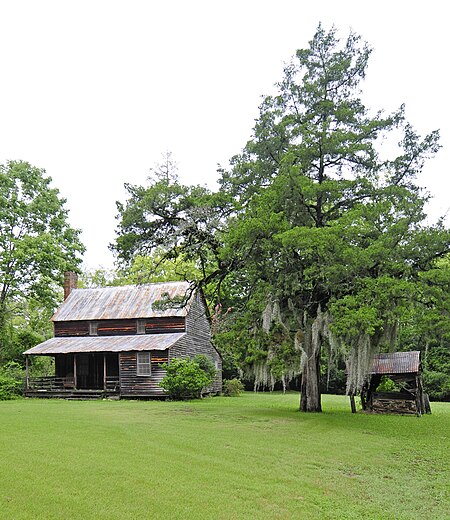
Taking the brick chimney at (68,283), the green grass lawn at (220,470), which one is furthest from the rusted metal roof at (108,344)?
the green grass lawn at (220,470)

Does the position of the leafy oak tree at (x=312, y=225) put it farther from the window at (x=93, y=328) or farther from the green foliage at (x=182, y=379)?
the window at (x=93, y=328)

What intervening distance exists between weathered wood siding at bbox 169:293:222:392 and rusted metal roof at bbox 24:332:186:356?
696 millimetres

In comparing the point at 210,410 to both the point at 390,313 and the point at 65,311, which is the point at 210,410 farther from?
the point at 65,311

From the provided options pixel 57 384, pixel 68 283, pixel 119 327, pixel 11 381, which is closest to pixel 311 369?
pixel 119 327

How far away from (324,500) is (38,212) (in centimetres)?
3334

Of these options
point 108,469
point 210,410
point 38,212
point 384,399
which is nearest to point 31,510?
point 108,469

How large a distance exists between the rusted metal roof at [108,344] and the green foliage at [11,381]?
1.78 metres

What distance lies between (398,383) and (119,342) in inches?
634

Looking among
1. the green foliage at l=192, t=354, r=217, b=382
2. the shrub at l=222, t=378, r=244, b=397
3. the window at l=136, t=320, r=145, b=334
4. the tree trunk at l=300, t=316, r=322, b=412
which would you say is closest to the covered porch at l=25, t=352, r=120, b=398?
the window at l=136, t=320, r=145, b=334

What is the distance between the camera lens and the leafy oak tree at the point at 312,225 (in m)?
15.2

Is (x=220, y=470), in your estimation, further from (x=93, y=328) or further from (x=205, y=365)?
(x=93, y=328)

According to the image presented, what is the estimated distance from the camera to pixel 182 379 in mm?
25656

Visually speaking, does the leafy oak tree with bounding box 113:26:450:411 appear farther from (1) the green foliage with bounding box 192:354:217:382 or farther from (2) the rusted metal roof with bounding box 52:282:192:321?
(2) the rusted metal roof with bounding box 52:282:192:321

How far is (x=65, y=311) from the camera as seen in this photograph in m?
32.3
